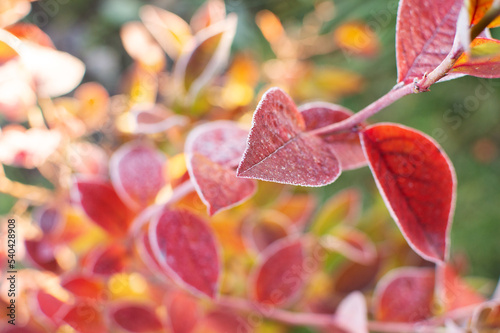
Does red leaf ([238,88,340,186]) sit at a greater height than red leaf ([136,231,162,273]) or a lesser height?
greater

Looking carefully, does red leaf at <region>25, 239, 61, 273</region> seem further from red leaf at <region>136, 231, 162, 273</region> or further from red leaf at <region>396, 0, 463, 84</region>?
red leaf at <region>396, 0, 463, 84</region>

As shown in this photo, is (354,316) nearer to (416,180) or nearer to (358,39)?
(416,180)

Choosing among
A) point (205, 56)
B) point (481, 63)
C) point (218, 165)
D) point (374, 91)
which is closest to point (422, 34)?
point (481, 63)

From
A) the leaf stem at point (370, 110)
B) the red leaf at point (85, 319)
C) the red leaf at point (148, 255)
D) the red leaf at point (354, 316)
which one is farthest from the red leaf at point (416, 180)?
the red leaf at point (85, 319)

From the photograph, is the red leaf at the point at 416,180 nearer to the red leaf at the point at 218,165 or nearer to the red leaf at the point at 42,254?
the red leaf at the point at 218,165

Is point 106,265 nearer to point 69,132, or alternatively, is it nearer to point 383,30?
point 69,132

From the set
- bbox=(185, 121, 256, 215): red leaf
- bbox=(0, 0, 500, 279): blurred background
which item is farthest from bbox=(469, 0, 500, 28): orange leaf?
bbox=(0, 0, 500, 279): blurred background
